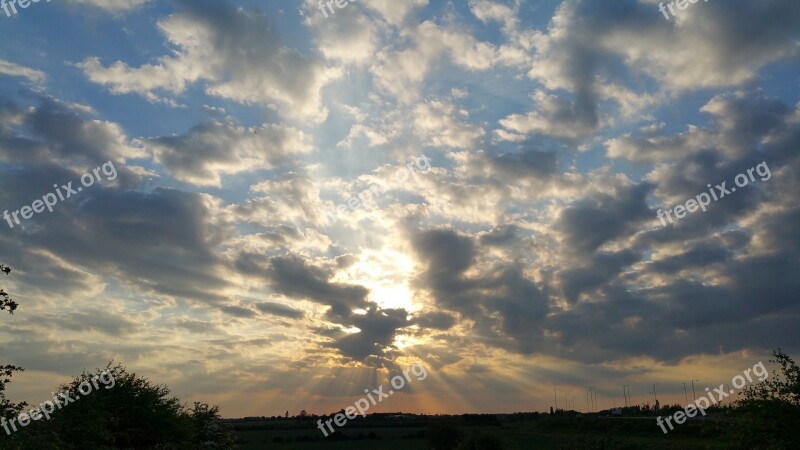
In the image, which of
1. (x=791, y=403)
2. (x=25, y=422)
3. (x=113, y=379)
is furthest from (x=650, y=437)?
(x=25, y=422)

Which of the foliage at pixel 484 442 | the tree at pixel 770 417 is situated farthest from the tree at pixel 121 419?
the tree at pixel 770 417

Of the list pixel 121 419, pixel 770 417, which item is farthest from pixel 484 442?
pixel 121 419

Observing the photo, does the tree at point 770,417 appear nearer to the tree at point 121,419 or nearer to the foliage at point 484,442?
the foliage at point 484,442

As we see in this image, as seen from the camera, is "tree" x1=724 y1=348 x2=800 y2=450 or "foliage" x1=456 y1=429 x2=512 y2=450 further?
"foliage" x1=456 y1=429 x2=512 y2=450

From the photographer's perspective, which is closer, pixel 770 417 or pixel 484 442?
pixel 770 417

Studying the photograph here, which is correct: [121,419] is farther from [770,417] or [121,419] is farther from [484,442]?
[770,417]

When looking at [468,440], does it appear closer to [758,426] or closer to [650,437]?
[758,426]

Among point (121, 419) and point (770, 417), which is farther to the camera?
point (121, 419)

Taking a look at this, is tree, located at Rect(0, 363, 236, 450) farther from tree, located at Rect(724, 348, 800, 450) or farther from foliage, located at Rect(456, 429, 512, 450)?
tree, located at Rect(724, 348, 800, 450)

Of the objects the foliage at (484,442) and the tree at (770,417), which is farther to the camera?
the foliage at (484,442)
